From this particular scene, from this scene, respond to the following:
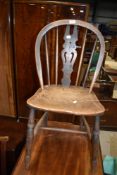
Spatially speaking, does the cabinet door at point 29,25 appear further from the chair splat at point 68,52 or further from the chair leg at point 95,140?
the chair leg at point 95,140

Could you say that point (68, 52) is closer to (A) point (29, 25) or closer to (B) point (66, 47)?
(B) point (66, 47)

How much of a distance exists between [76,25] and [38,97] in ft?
1.83

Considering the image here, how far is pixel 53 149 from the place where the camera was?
123cm

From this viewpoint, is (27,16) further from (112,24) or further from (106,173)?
(106,173)

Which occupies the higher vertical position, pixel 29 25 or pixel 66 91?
pixel 29 25

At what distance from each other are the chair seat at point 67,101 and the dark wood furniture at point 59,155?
11.7 inches

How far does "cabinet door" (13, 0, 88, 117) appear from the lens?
1.32m

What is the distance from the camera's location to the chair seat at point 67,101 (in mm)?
942

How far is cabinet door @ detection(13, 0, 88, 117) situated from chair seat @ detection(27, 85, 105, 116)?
354mm

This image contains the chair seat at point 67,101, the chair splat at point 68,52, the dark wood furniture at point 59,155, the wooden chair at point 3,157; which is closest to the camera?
the chair seat at point 67,101

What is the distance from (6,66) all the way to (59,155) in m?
0.77

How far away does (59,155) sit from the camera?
1.19 meters

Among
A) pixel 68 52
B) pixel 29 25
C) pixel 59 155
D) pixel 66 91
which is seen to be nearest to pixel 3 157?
pixel 59 155

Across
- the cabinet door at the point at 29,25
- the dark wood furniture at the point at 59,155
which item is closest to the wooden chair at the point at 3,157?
the dark wood furniture at the point at 59,155
